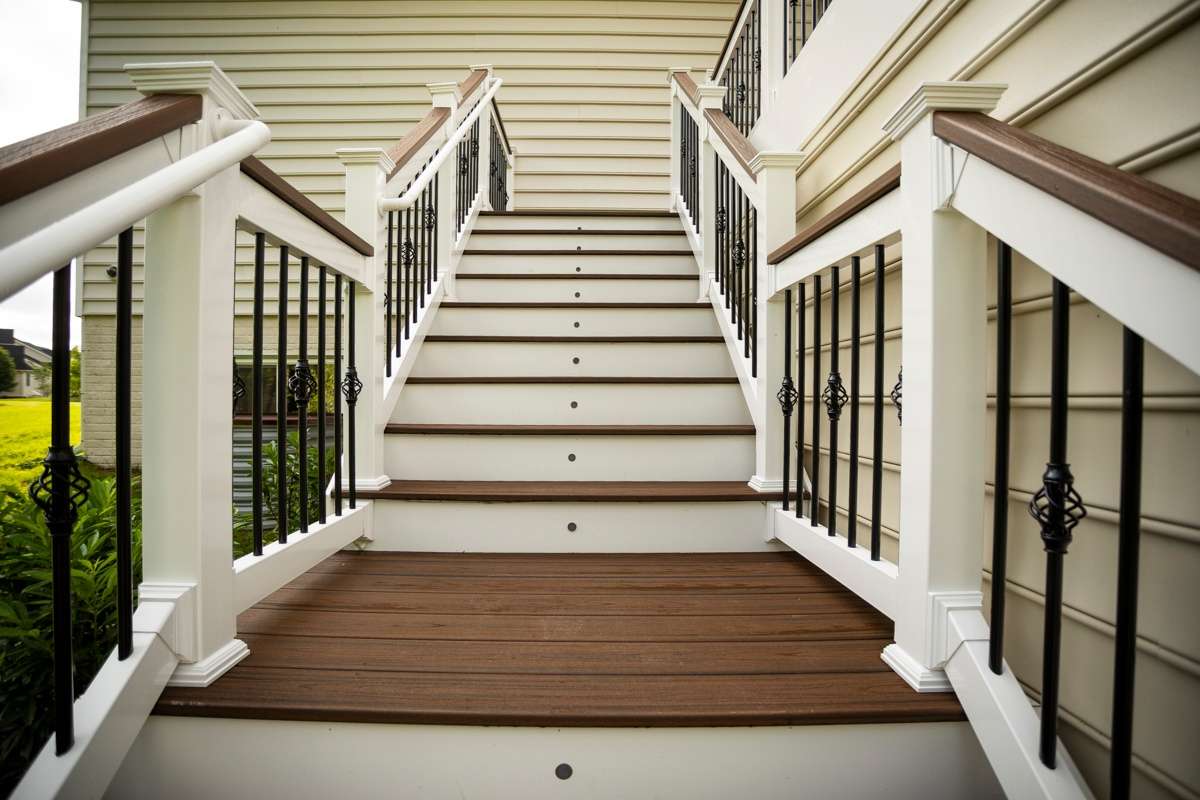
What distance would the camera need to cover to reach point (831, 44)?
6.84 feet

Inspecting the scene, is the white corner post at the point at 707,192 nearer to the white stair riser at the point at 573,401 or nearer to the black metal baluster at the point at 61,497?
the white stair riser at the point at 573,401

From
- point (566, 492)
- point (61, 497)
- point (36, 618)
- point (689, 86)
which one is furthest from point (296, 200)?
point (689, 86)

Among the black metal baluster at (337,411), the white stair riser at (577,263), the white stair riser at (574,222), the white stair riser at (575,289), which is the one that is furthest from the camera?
the white stair riser at (574,222)

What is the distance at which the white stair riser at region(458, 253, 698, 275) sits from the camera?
316 centimetres

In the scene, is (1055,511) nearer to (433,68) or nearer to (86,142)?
(86,142)

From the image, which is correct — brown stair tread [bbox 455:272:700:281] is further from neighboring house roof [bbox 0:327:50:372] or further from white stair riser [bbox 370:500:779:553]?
neighboring house roof [bbox 0:327:50:372]

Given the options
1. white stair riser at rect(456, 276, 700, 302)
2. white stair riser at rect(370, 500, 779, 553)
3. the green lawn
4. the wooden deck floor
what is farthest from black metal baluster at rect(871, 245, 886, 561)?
the green lawn

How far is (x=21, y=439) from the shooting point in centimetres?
445

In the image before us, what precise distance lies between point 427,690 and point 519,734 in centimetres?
18

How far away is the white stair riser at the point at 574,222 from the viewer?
3623 mm

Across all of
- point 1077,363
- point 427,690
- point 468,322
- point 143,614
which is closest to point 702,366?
point 468,322

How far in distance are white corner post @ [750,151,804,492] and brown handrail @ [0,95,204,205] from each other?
4.92 ft

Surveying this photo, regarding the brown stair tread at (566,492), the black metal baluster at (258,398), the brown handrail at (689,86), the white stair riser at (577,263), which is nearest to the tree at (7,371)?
the black metal baluster at (258,398)

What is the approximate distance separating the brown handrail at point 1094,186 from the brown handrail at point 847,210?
7.2 inches
